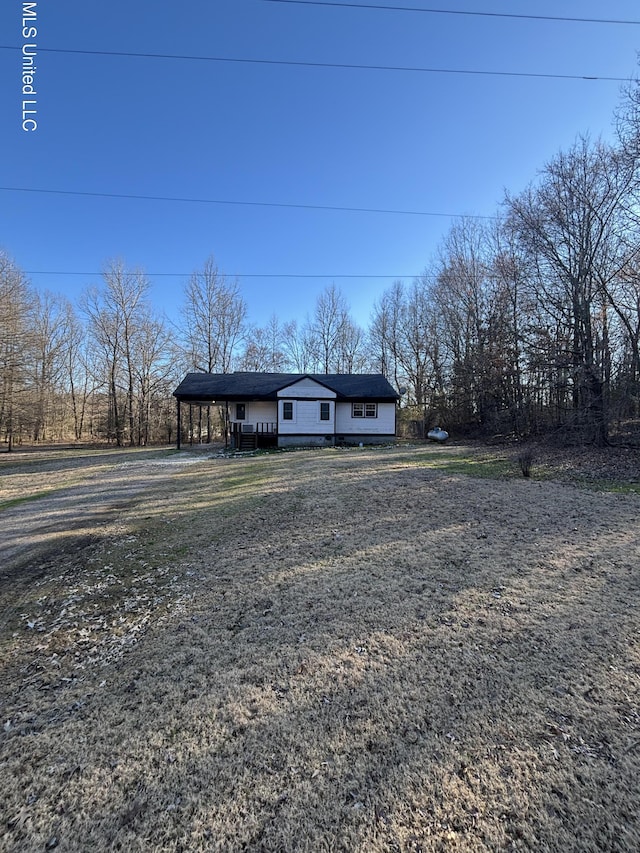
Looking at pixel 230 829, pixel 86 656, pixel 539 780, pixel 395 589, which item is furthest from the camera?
pixel 395 589

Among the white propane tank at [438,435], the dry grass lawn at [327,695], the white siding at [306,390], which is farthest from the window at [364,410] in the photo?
the dry grass lawn at [327,695]

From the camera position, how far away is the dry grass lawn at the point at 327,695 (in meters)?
1.60

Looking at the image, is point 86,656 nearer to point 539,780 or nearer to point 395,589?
point 395,589

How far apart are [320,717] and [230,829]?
73cm

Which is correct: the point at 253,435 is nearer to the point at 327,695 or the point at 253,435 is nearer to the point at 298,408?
the point at 298,408

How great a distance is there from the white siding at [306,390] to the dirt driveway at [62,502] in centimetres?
789

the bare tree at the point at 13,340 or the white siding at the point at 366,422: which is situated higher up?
the bare tree at the point at 13,340

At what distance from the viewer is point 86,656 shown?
2.89 m

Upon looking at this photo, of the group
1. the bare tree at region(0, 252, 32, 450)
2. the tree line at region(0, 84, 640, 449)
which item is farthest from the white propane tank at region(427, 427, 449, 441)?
the bare tree at region(0, 252, 32, 450)

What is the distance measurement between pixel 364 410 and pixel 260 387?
6.28 m

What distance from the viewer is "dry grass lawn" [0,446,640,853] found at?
5.24 feet

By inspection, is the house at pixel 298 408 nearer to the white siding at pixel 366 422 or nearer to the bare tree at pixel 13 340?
the white siding at pixel 366 422

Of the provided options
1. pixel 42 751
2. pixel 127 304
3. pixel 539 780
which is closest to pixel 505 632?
pixel 539 780

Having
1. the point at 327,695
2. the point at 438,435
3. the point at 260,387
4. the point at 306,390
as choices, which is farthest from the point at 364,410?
the point at 327,695
